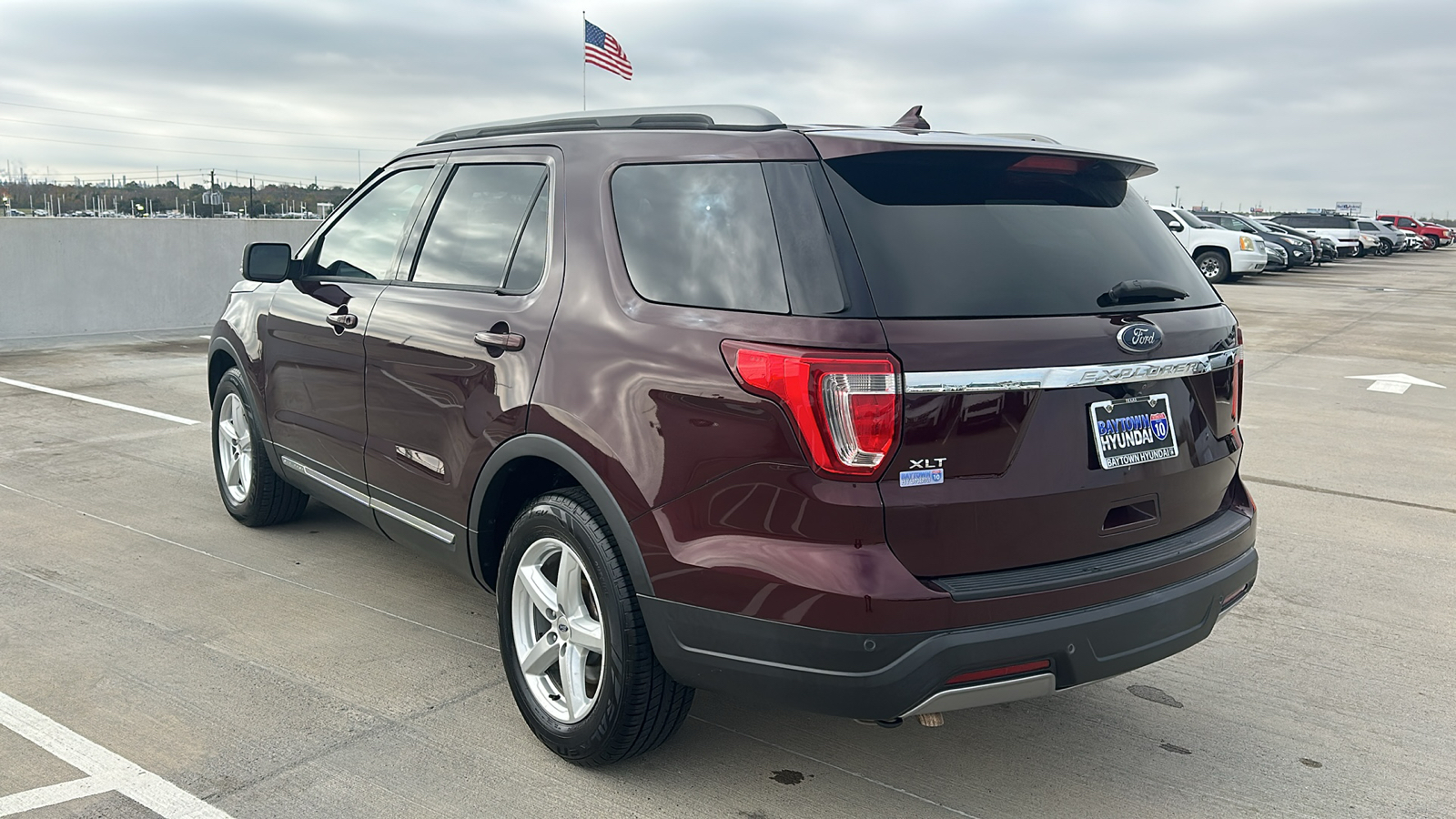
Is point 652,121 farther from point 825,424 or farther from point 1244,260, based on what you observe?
point 1244,260

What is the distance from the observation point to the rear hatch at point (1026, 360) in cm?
265

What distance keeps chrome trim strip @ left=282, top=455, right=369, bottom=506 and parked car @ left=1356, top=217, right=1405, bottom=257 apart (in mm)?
52665

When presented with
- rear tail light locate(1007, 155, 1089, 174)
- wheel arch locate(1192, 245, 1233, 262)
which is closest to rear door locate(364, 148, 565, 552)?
rear tail light locate(1007, 155, 1089, 174)

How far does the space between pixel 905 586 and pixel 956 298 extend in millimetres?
701

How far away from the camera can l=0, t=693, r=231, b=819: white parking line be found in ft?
9.95

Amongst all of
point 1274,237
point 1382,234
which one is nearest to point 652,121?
point 1274,237

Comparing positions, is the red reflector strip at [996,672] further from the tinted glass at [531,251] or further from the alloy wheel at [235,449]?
the alloy wheel at [235,449]

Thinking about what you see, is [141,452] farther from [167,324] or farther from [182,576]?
[167,324]

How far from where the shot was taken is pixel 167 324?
14.7 metres

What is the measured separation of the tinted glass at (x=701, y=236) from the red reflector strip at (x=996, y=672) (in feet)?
3.15

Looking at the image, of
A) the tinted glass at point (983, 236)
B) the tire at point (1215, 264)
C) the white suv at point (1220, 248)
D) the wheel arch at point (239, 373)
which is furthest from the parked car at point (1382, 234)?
the tinted glass at point (983, 236)

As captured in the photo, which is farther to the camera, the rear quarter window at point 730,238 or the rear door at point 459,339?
the rear door at point 459,339

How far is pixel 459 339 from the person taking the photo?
3.69 m

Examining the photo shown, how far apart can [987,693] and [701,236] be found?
1362mm
